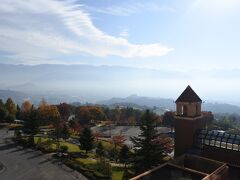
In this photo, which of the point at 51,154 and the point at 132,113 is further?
the point at 132,113

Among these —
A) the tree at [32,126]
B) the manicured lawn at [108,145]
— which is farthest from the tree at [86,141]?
the tree at [32,126]

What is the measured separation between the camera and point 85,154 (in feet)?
185

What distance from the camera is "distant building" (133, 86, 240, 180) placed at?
84.4 ft

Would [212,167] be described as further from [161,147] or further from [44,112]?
[44,112]

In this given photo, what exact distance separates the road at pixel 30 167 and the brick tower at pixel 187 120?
14249mm

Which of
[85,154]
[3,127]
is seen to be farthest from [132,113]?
[85,154]

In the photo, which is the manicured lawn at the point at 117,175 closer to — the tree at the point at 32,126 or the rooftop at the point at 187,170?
the rooftop at the point at 187,170

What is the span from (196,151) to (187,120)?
12.8 feet

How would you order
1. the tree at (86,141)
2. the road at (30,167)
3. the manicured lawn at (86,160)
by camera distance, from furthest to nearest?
the tree at (86,141) → the manicured lawn at (86,160) → the road at (30,167)

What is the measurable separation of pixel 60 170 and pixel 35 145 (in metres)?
15.4

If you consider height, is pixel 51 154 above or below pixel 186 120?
A: below

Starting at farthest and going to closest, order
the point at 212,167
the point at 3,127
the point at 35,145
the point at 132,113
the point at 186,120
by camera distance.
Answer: the point at 132,113
the point at 3,127
the point at 35,145
the point at 186,120
the point at 212,167

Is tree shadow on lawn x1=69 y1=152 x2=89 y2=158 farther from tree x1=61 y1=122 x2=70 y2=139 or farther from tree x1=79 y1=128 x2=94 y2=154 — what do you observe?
tree x1=61 y1=122 x2=70 y2=139

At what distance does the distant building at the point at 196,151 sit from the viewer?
25.7 metres
